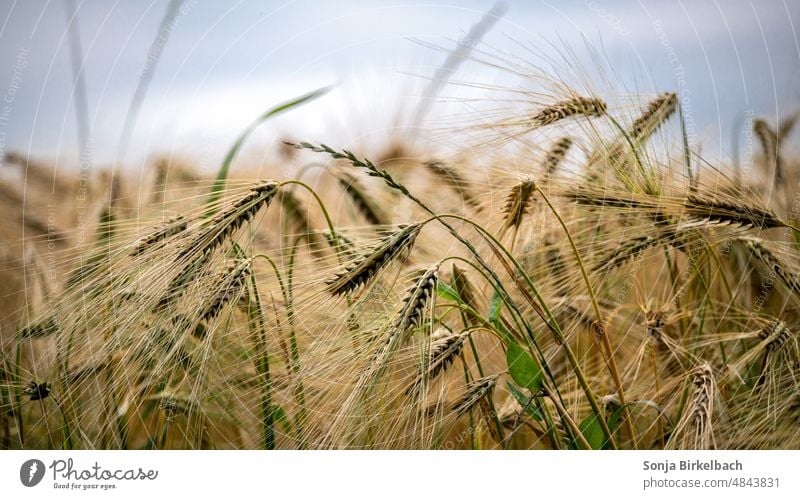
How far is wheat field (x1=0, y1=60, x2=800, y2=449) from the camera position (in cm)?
113

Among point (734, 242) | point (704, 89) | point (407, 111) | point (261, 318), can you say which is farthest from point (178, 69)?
point (734, 242)

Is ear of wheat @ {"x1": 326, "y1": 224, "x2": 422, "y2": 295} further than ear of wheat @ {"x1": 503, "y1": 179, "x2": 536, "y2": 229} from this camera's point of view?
No

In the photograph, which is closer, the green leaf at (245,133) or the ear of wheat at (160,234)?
the ear of wheat at (160,234)

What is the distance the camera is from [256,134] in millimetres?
1504

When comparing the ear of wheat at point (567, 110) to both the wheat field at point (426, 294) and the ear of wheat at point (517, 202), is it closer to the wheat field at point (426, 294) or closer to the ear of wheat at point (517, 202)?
the wheat field at point (426, 294)

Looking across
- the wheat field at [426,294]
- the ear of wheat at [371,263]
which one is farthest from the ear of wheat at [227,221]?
the ear of wheat at [371,263]

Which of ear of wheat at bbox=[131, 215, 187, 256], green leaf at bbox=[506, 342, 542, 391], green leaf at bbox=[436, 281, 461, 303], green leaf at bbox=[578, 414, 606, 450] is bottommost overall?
green leaf at bbox=[578, 414, 606, 450]

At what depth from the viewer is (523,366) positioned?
113cm

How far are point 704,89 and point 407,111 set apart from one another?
0.73m

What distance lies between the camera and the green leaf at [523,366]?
1119 millimetres

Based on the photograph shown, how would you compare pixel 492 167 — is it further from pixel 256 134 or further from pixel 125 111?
pixel 125 111

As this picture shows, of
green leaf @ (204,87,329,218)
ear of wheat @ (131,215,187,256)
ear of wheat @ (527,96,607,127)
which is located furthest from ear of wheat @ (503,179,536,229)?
ear of wheat @ (131,215,187,256)

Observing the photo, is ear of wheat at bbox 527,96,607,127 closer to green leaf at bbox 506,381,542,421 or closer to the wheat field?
the wheat field

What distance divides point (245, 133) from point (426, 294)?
60 cm
